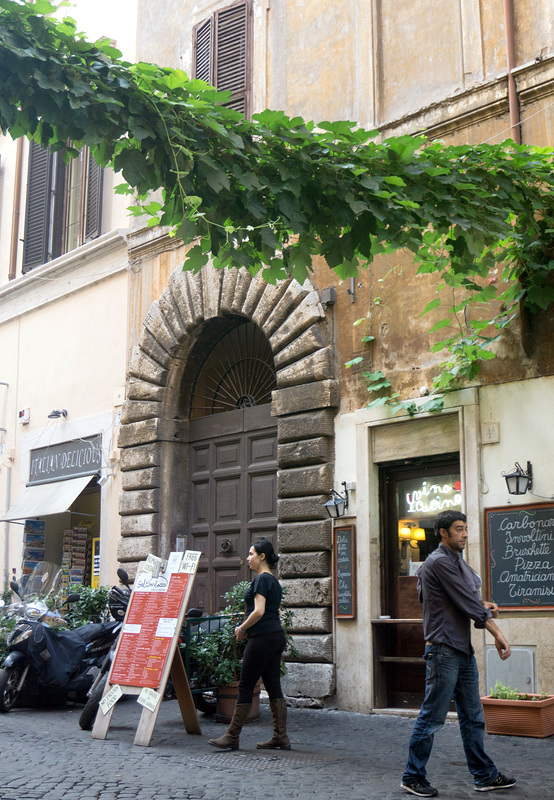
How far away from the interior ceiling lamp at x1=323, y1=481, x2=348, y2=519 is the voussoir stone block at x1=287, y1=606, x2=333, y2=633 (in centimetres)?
90

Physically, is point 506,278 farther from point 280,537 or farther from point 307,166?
point 280,537

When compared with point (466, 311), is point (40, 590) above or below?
below

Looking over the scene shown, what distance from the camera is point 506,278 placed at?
26.2 feet

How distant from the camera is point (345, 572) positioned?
9180mm

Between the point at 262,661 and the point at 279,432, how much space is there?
141 inches

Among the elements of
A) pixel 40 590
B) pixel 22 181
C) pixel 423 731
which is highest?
pixel 22 181

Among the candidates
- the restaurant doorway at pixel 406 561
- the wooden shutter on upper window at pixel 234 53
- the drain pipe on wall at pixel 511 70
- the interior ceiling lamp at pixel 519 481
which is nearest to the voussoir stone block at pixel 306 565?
the restaurant doorway at pixel 406 561

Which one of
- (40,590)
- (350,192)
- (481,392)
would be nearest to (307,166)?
(350,192)

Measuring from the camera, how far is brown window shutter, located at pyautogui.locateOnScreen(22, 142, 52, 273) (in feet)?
49.1

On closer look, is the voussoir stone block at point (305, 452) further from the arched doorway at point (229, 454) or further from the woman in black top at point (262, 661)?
the woman in black top at point (262, 661)

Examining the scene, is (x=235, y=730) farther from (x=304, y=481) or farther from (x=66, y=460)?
(x=66, y=460)

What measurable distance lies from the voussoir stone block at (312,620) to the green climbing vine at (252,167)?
3512mm

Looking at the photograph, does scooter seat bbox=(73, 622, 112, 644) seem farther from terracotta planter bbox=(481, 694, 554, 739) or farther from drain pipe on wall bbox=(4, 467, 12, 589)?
drain pipe on wall bbox=(4, 467, 12, 589)

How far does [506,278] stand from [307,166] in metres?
2.48
